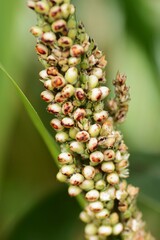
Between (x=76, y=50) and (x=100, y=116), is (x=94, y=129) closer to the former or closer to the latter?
(x=100, y=116)

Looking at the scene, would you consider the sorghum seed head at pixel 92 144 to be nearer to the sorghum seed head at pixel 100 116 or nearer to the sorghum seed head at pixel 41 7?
the sorghum seed head at pixel 100 116

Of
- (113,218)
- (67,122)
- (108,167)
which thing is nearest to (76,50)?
(67,122)

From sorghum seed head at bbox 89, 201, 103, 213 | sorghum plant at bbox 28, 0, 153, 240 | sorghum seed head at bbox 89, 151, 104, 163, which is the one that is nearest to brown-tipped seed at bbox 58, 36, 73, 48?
sorghum plant at bbox 28, 0, 153, 240

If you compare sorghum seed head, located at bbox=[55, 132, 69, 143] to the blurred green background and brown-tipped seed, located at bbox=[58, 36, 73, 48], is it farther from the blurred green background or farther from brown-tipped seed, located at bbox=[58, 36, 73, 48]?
the blurred green background

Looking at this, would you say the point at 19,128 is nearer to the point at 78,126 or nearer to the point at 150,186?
the point at 150,186

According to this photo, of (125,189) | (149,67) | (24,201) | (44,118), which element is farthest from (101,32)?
(125,189)

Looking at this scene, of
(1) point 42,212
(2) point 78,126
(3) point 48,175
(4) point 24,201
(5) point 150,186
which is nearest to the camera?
(2) point 78,126

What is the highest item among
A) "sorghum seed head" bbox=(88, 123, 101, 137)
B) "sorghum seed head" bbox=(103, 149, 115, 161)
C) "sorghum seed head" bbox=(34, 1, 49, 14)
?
"sorghum seed head" bbox=(34, 1, 49, 14)
